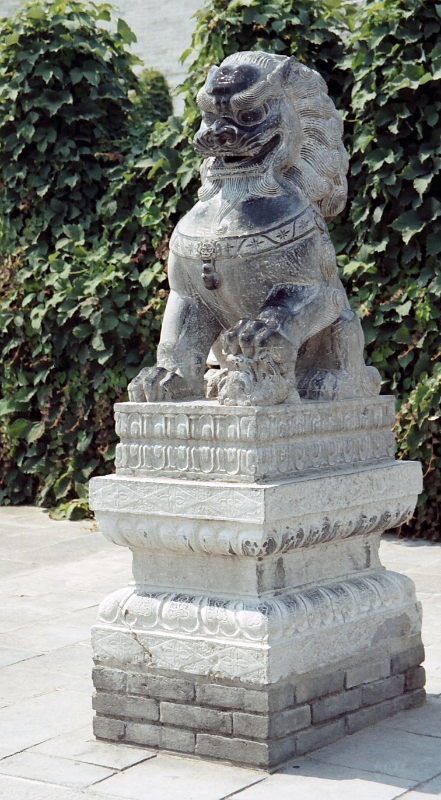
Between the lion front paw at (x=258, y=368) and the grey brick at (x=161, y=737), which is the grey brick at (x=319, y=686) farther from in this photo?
the lion front paw at (x=258, y=368)

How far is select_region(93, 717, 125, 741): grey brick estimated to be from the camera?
13.0ft

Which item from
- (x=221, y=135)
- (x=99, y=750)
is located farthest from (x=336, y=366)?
(x=99, y=750)

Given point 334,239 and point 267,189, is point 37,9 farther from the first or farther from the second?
point 267,189

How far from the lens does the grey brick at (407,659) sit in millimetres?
4258

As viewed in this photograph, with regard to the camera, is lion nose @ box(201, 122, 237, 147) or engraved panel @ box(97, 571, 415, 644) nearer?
engraved panel @ box(97, 571, 415, 644)

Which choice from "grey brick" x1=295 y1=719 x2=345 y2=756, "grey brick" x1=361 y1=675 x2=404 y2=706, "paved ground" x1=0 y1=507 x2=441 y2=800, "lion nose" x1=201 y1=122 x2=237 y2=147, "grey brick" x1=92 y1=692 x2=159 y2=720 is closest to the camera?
"paved ground" x1=0 y1=507 x2=441 y2=800

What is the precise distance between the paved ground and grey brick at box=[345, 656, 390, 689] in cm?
16

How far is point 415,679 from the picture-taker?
4.36m

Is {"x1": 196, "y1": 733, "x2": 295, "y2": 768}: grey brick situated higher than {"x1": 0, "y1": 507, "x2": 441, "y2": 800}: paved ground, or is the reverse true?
{"x1": 196, "y1": 733, "x2": 295, "y2": 768}: grey brick

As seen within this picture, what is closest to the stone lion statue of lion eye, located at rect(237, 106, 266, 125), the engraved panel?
lion eye, located at rect(237, 106, 266, 125)

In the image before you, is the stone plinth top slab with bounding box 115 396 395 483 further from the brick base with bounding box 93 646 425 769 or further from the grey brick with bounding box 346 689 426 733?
the grey brick with bounding box 346 689 426 733

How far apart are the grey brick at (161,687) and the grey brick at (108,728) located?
0.41 feet

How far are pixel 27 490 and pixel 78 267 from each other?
1651 mm

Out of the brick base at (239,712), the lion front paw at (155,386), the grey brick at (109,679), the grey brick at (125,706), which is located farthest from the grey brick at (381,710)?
the lion front paw at (155,386)
